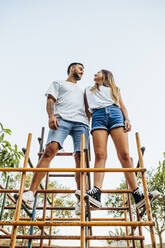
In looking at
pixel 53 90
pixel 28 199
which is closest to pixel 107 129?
pixel 53 90

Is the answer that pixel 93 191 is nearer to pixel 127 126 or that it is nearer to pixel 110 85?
pixel 127 126

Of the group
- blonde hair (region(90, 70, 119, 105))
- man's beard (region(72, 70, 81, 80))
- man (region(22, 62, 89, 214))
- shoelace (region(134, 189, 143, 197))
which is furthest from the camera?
man's beard (region(72, 70, 81, 80))

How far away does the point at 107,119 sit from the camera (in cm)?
269

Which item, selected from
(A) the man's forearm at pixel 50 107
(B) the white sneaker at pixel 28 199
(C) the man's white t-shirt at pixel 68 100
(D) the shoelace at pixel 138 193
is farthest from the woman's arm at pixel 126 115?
(B) the white sneaker at pixel 28 199

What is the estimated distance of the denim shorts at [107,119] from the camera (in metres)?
2.65

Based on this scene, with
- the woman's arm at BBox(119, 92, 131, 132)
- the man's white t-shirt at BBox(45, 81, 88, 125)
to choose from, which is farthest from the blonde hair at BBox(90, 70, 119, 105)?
the man's white t-shirt at BBox(45, 81, 88, 125)

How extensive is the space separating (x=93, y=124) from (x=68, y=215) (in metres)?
11.6

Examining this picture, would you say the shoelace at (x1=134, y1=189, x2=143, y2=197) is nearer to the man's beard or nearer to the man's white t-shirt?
the man's white t-shirt

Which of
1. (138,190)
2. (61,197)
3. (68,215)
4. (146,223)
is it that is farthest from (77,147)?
(61,197)

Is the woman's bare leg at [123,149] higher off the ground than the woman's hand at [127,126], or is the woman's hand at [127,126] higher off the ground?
the woman's hand at [127,126]

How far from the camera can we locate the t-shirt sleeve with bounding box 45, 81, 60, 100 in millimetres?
3016

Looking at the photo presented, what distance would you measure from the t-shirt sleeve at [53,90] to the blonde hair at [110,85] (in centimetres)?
51

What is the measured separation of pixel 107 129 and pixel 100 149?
0.28 metres

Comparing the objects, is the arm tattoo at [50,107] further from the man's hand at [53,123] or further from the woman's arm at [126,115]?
the woman's arm at [126,115]
